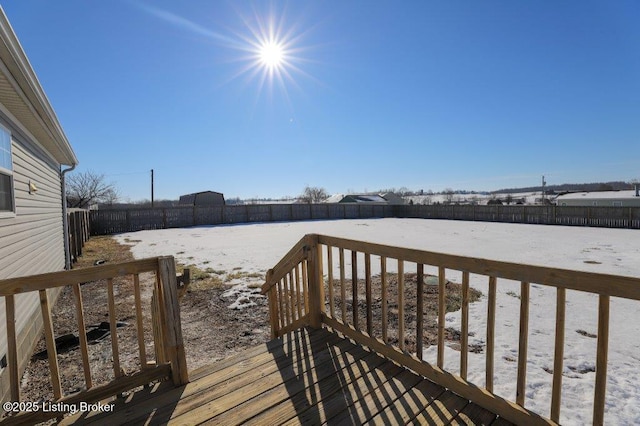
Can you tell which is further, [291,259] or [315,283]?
[291,259]

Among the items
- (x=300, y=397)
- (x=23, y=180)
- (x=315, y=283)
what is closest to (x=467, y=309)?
(x=300, y=397)

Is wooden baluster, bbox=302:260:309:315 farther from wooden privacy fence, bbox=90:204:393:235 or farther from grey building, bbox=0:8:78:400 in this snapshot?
wooden privacy fence, bbox=90:204:393:235

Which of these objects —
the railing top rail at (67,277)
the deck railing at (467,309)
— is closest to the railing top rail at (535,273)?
the deck railing at (467,309)

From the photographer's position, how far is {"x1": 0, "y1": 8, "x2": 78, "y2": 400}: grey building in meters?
2.79

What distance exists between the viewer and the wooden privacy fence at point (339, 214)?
50.8 ft

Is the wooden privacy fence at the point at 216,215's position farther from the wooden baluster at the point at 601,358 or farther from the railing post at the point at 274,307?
the wooden baluster at the point at 601,358

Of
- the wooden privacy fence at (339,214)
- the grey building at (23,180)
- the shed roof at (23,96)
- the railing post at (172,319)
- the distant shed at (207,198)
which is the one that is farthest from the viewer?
the distant shed at (207,198)

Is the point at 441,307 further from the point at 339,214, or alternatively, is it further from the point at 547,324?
the point at 339,214

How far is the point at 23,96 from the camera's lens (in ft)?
10.6

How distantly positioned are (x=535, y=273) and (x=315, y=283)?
5.93 feet

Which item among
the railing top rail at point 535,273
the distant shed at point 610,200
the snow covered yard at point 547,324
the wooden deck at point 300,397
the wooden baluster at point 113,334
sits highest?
the distant shed at point 610,200

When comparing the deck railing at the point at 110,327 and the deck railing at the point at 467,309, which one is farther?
the deck railing at the point at 110,327

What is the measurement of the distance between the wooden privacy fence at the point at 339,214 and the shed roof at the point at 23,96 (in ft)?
40.6

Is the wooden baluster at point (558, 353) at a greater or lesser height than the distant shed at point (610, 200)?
lesser
